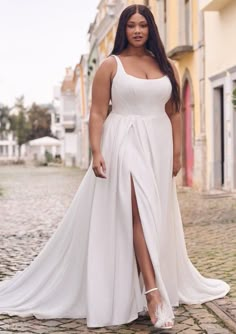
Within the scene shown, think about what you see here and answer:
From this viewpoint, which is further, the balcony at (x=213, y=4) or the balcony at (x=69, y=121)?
the balcony at (x=69, y=121)

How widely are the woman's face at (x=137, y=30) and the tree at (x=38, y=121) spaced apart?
270ft

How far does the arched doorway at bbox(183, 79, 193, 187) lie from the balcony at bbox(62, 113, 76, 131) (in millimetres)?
43479

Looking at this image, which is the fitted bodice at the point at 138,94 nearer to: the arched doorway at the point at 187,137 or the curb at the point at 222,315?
the curb at the point at 222,315

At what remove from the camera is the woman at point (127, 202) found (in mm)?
4473

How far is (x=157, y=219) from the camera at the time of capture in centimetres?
452

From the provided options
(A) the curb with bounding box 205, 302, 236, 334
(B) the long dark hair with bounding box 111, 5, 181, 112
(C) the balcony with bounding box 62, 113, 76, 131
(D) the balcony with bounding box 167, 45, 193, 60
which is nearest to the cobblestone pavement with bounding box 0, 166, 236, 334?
(A) the curb with bounding box 205, 302, 236, 334

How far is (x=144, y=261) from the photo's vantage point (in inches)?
174

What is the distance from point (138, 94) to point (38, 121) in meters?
84.7

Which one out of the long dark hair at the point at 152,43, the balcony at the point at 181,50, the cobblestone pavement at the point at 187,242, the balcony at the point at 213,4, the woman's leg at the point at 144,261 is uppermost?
the balcony at the point at 213,4

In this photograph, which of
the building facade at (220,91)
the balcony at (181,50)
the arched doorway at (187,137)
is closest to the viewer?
the building facade at (220,91)

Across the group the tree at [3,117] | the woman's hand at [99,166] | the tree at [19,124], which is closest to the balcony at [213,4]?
the woman's hand at [99,166]

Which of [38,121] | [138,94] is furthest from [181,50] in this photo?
[38,121]

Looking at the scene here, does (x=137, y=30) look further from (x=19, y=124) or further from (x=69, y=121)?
(x=19, y=124)

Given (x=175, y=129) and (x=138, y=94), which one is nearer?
(x=138, y=94)
